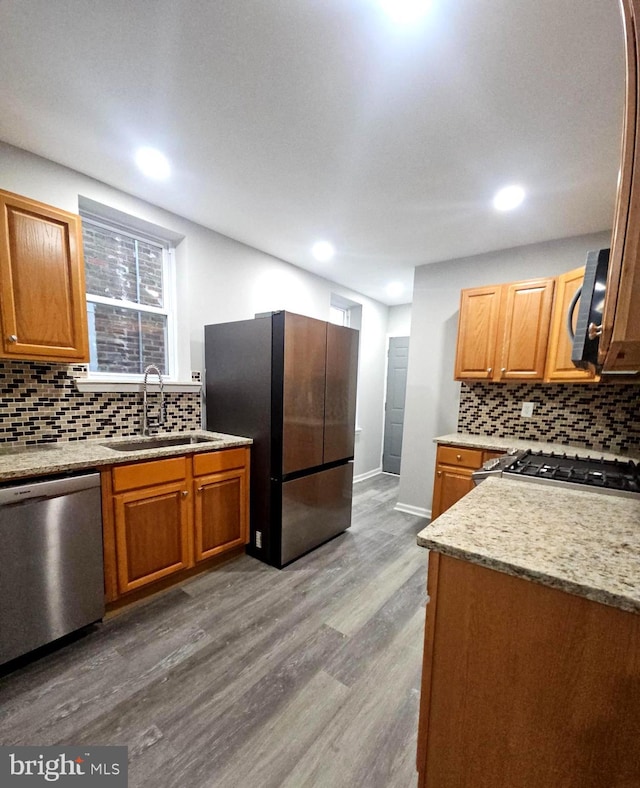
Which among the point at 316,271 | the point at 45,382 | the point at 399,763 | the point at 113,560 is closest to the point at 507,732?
the point at 399,763

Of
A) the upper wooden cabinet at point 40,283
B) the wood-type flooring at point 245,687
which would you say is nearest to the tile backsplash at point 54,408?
the upper wooden cabinet at point 40,283

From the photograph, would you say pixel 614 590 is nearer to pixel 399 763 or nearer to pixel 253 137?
pixel 399 763

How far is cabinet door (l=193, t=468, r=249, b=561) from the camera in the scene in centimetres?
207

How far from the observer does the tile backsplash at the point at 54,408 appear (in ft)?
5.76

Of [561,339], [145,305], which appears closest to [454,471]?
[561,339]

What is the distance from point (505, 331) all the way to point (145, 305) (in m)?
2.78

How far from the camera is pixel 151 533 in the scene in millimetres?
1838

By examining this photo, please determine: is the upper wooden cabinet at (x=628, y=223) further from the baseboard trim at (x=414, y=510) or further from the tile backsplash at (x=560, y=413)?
the baseboard trim at (x=414, y=510)

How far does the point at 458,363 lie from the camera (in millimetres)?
2748

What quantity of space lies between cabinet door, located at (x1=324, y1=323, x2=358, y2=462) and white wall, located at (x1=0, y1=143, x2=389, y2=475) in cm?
96

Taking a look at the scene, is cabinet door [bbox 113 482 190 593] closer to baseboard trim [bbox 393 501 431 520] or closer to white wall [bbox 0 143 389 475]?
white wall [bbox 0 143 389 475]

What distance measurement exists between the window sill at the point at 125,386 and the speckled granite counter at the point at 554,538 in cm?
212

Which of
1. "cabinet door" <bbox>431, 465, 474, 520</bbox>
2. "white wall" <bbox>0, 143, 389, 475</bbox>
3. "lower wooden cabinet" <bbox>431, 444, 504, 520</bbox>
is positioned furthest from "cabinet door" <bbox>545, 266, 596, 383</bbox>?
"white wall" <bbox>0, 143, 389, 475</bbox>

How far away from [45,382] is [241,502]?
1.41 metres
